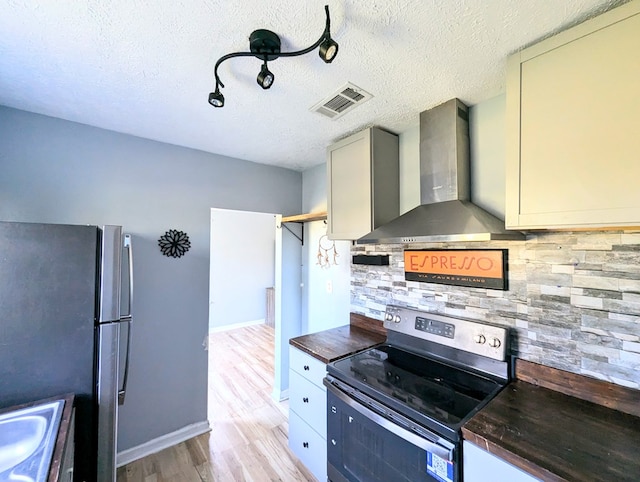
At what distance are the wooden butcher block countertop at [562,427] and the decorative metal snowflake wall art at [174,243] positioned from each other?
2250mm

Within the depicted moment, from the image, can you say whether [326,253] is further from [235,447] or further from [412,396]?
[235,447]

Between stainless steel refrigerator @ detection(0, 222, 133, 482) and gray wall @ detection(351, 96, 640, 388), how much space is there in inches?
78.9

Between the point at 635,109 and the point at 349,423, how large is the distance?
1.83 meters

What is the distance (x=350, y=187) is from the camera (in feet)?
6.73

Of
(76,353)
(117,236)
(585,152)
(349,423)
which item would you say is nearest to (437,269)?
(585,152)

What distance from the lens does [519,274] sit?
57.9 inches

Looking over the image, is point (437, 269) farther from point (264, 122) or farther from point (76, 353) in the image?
point (76, 353)

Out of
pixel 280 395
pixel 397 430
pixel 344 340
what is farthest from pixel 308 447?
pixel 280 395

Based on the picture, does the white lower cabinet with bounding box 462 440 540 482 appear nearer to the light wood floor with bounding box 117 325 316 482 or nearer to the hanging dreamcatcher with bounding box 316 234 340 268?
the light wood floor with bounding box 117 325 316 482

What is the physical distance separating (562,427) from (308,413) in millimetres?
1408

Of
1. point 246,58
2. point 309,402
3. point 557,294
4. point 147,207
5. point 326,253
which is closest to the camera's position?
point 246,58

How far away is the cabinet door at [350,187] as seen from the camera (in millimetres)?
1944

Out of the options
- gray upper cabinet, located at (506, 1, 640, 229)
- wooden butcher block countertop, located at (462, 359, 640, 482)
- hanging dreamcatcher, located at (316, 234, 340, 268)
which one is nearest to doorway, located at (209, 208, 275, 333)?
hanging dreamcatcher, located at (316, 234, 340, 268)

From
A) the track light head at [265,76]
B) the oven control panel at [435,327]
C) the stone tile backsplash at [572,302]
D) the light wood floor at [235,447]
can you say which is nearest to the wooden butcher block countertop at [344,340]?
the oven control panel at [435,327]
